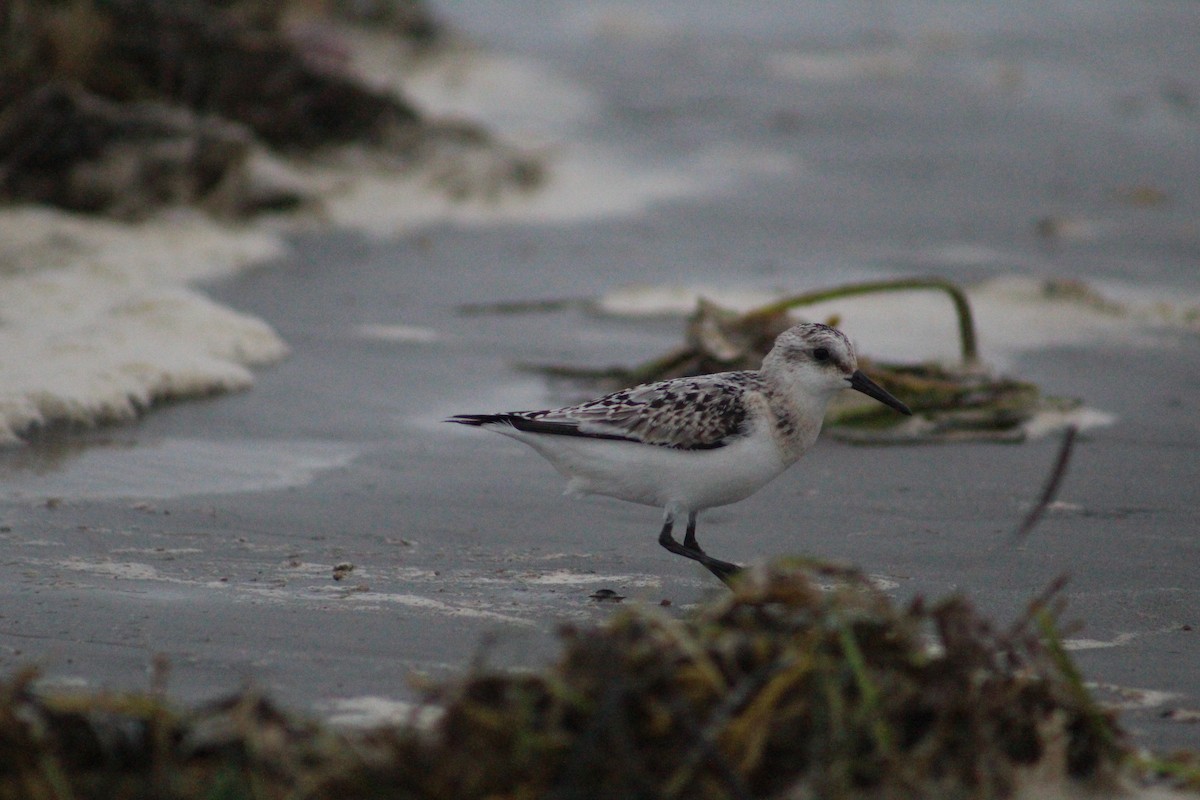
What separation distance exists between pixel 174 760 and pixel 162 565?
186 cm

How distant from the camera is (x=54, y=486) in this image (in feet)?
18.2

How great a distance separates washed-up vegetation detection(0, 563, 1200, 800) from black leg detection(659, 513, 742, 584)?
153 centimetres

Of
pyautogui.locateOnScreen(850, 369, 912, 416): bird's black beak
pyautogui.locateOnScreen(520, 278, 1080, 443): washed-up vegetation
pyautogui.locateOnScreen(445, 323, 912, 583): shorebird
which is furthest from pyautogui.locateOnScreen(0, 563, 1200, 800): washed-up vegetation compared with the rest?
pyautogui.locateOnScreen(520, 278, 1080, 443): washed-up vegetation

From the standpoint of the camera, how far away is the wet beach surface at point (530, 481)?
4.25 meters

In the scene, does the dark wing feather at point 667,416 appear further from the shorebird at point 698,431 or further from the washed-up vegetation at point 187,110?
the washed-up vegetation at point 187,110

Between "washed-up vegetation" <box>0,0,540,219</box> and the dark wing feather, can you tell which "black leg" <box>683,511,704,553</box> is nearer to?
the dark wing feather

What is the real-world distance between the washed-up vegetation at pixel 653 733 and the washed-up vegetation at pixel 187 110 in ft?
24.4

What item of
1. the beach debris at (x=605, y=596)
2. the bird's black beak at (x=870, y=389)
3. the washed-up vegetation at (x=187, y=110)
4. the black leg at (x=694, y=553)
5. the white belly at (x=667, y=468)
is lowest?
the beach debris at (x=605, y=596)

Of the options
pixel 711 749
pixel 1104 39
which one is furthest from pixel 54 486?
pixel 1104 39

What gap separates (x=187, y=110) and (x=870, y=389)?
728cm

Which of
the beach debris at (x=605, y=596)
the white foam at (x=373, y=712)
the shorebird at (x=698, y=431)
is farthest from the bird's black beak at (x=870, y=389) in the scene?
the white foam at (x=373, y=712)

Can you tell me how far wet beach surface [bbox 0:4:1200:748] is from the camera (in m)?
4.25

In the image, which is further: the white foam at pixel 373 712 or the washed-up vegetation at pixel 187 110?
the washed-up vegetation at pixel 187 110

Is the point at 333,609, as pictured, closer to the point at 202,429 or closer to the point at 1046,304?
the point at 202,429
